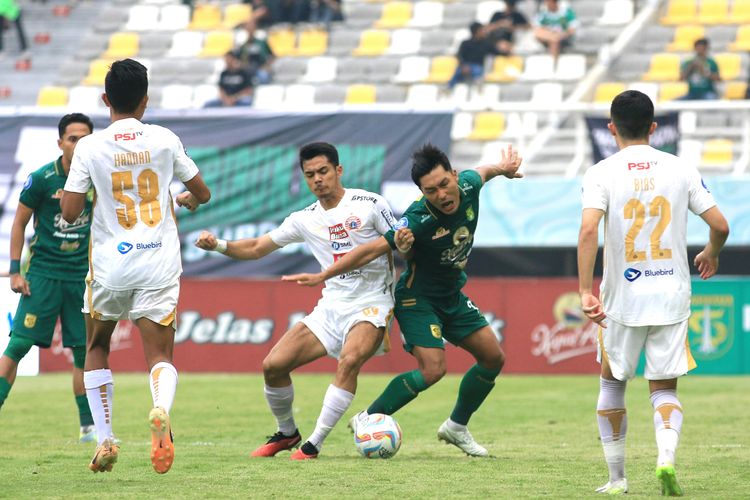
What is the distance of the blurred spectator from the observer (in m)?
29.9

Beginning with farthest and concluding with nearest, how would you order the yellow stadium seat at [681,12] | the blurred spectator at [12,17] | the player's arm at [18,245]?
the blurred spectator at [12,17], the yellow stadium seat at [681,12], the player's arm at [18,245]

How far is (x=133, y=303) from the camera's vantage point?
7.89 meters

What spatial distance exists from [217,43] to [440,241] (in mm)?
19114

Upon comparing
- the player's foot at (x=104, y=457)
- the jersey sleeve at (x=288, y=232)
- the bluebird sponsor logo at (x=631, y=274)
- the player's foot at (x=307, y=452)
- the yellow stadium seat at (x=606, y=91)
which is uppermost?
the yellow stadium seat at (x=606, y=91)

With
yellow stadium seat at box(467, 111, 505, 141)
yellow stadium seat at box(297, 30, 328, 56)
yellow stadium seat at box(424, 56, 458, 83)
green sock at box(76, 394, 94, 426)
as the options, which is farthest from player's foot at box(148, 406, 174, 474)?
yellow stadium seat at box(297, 30, 328, 56)

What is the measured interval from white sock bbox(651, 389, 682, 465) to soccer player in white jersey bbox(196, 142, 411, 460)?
2.67 m

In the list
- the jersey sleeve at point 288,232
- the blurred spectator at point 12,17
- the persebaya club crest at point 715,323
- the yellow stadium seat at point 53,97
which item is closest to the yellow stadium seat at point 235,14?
the yellow stadium seat at point 53,97

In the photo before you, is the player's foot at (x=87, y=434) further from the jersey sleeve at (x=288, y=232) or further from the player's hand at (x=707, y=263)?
the player's hand at (x=707, y=263)

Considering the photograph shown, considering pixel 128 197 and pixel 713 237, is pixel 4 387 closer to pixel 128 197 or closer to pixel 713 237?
pixel 128 197

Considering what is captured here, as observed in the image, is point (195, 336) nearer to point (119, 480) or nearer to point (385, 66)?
point (385, 66)

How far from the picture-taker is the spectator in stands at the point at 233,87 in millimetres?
24141

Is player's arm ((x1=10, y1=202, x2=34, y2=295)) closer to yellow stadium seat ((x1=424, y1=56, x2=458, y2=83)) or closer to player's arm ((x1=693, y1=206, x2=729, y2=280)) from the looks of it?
player's arm ((x1=693, y1=206, x2=729, y2=280))

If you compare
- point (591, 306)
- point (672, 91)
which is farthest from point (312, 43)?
point (591, 306)

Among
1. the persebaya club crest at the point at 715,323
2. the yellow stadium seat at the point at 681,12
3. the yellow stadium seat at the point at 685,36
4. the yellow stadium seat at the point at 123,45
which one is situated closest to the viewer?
the persebaya club crest at the point at 715,323
